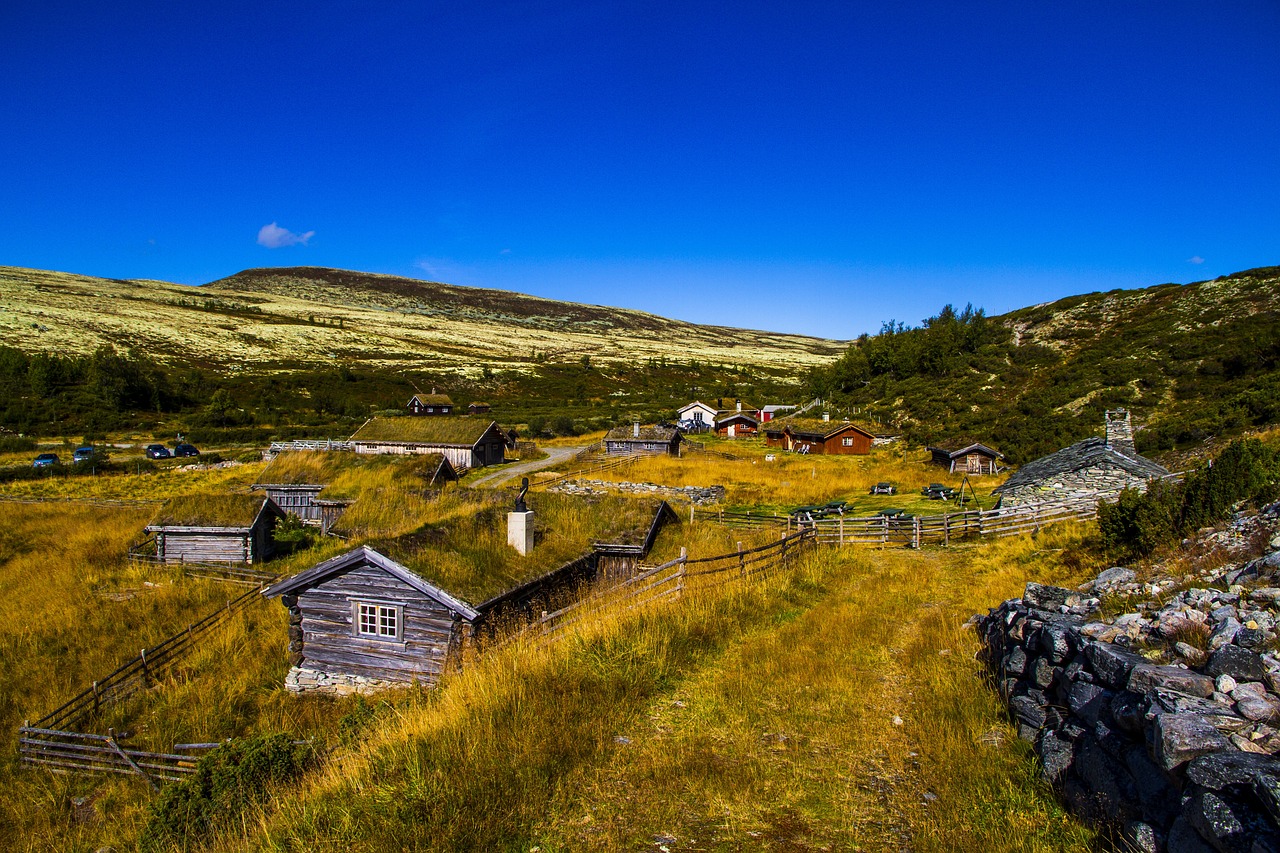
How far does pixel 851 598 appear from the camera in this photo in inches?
588

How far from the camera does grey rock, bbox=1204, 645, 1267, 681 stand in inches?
197

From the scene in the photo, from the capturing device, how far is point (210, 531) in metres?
27.2

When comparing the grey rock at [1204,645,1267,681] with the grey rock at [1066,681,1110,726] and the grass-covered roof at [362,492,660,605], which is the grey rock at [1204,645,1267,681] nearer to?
the grey rock at [1066,681,1110,726]

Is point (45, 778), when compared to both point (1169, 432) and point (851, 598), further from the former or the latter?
point (1169, 432)

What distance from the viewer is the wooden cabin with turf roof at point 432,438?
51.5m

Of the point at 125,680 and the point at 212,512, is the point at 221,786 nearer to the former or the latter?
the point at 125,680

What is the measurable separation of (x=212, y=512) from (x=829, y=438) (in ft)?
165

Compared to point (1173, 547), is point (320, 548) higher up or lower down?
lower down

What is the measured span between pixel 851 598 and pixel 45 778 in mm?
17677

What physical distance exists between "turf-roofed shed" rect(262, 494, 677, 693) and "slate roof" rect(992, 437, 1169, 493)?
68.0 feet

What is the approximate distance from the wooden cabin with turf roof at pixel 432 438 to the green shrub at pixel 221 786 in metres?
40.7

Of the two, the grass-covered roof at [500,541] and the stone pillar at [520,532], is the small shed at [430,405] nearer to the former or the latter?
the grass-covered roof at [500,541]

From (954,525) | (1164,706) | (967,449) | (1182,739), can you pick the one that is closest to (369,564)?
(1164,706)

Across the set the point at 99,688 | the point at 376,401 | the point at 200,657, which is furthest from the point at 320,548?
the point at 376,401
